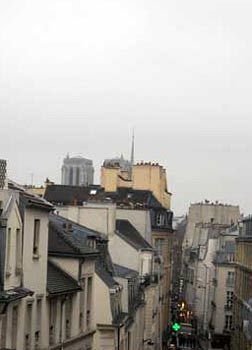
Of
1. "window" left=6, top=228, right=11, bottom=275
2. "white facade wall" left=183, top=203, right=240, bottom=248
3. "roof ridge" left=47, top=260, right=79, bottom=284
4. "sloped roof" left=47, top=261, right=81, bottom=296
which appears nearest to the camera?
"window" left=6, top=228, right=11, bottom=275

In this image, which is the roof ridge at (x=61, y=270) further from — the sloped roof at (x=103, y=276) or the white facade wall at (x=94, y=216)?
the white facade wall at (x=94, y=216)

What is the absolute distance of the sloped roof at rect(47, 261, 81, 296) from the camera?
2684cm

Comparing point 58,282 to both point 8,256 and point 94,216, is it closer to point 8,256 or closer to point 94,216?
point 8,256

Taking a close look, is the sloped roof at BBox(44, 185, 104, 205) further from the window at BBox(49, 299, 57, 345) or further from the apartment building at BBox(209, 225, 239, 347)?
the window at BBox(49, 299, 57, 345)

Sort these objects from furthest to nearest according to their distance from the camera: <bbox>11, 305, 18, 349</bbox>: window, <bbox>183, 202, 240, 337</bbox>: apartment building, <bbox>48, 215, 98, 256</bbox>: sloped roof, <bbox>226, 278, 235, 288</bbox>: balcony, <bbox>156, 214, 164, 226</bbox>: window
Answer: <bbox>183, 202, 240, 337</bbox>: apartment building
<bbox>226, 278, 235, 288</bbox>: balcony
<bbox>156, 214, 164, 226</bbox>: window
<bbox>48, 215, 98, 256</bbox>: sloped roof
<bbox>11, 305, 18, 349</bbox>: window

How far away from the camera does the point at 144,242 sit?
185ft

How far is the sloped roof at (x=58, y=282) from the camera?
26844mm

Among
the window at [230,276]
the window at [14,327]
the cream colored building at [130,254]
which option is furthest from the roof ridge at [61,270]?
the window at [230,276]

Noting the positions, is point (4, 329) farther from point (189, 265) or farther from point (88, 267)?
point (189, 265)

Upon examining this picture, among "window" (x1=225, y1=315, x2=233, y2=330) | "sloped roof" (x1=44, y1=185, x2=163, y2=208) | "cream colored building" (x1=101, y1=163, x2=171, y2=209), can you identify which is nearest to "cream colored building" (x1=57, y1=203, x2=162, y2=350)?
"sloped roof" (x1=44, y1=185, x2=163, y2=208)

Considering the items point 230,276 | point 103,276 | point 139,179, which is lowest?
point 230,276

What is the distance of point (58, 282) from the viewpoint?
2794 centimetres

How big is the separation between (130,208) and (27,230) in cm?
3800

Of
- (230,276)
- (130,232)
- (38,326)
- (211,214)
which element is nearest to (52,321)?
(38,326)
